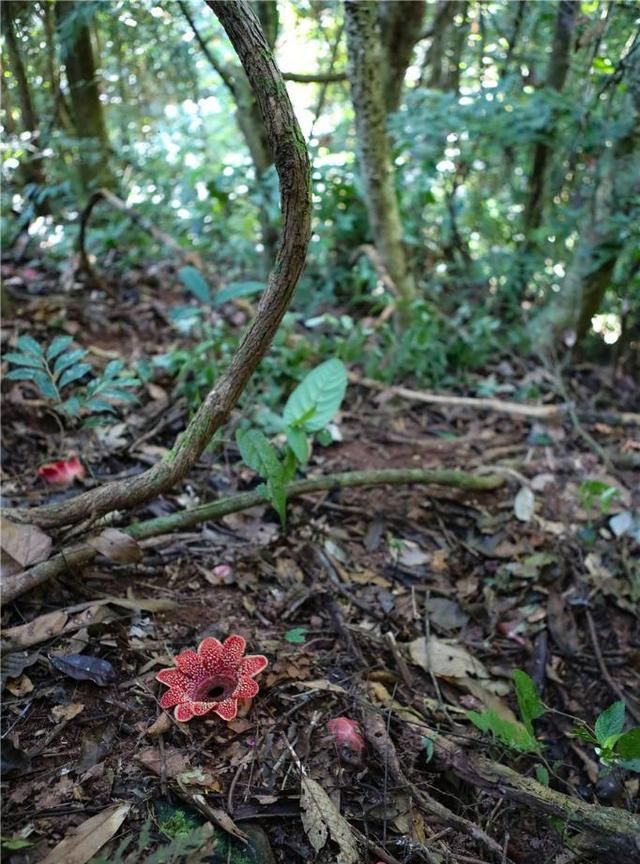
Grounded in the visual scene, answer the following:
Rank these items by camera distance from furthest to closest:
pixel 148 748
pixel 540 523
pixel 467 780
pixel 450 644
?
pixel 540 523 < pixel 450 644 < pixel 467 780 < pixel 148 748

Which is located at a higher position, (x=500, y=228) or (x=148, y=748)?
(x=500, y=228)

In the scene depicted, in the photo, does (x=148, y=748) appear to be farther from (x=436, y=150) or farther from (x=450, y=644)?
(x=436, y=150)

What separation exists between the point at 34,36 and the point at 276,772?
419cm

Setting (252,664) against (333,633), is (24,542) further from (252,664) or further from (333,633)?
(333,633)

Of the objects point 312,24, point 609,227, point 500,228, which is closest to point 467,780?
point 609,227

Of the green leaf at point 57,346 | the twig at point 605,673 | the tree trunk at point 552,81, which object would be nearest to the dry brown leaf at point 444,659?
the twig at point 605,673

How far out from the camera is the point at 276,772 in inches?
65.4

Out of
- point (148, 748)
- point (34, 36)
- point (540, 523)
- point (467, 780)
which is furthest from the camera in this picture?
point (34, 36)

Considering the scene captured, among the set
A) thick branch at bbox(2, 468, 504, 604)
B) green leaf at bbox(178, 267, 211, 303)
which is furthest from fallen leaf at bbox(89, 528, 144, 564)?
green leaf at bbox(178, 267, 211, 303)

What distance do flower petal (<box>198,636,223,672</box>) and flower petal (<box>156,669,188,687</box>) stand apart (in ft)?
0.22

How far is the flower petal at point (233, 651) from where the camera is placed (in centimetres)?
184

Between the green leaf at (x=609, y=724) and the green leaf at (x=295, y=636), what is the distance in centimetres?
85

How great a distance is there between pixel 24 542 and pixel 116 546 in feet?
0.85

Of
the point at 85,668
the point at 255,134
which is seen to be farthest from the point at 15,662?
the point at 255,134
